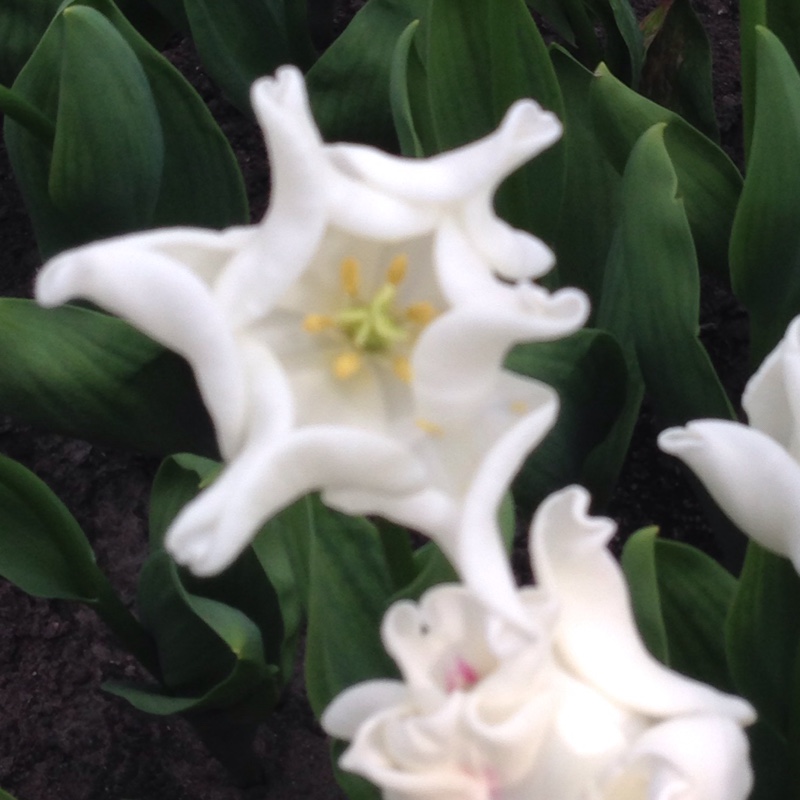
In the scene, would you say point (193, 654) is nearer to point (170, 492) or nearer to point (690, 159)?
point (170, 492)

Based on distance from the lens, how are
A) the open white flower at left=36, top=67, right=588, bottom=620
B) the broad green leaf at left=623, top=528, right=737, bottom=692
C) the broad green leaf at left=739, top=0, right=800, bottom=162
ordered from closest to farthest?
the open white flower at left=36, top=67, right=588, bottom=620, the broad green leaf at left=623, top=528, right=737, bottom=692, the broad green leaf at left=739, top=0, right=800, bottom=162

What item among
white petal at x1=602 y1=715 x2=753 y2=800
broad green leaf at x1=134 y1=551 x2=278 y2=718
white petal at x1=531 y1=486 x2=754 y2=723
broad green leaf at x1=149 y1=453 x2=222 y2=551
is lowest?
broad green leaf at x1=134 y1=551 x2=278 y2=718

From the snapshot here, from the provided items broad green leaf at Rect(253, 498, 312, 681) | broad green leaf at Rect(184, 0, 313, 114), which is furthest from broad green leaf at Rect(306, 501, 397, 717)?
broad green leaf at Rect(184, 0, 313, 114)

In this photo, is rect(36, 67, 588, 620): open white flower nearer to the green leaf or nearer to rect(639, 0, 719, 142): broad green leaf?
the green leaf

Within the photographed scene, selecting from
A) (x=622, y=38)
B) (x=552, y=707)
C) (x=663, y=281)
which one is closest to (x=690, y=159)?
(x=663, y=281)

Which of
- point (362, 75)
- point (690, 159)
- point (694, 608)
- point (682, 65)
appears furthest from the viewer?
point (682, 65)

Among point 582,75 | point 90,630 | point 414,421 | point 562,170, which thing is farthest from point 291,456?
point 90,630
